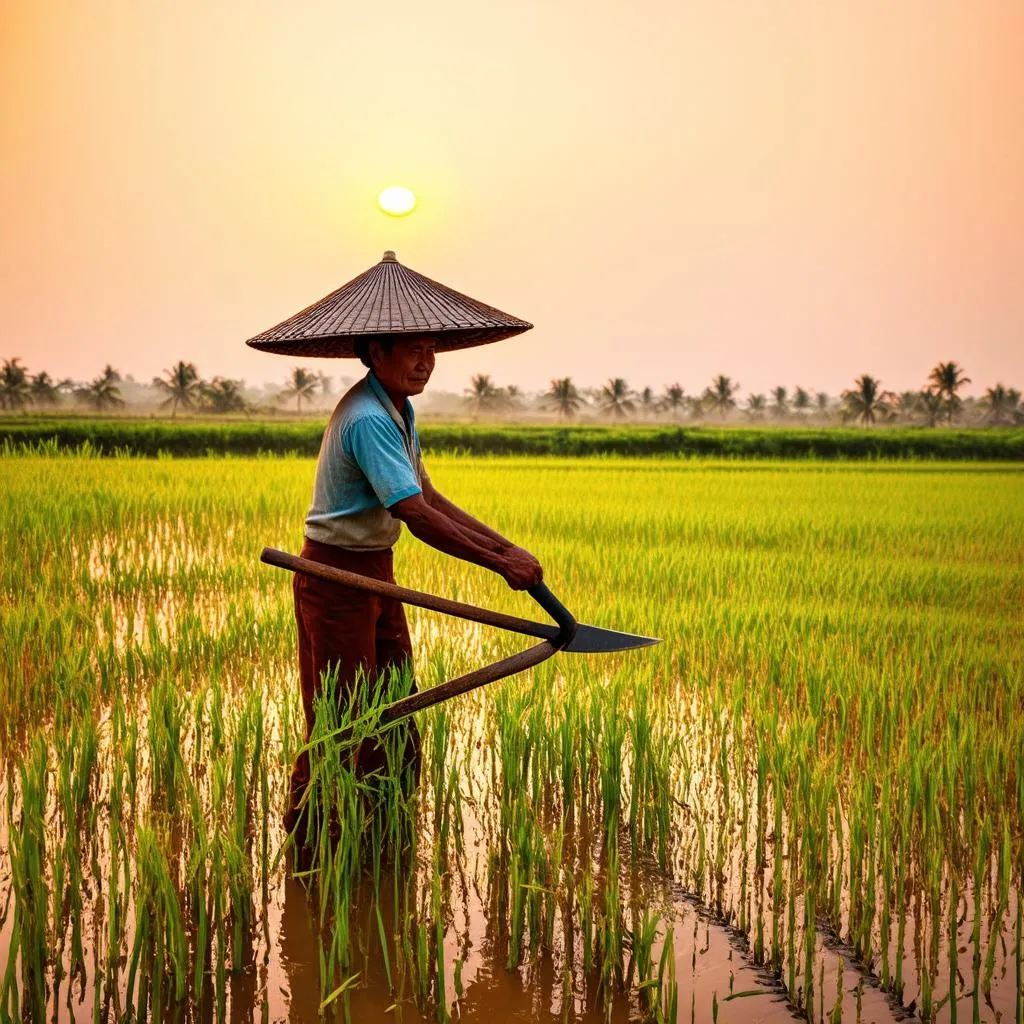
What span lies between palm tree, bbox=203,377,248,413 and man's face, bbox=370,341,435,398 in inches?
2228

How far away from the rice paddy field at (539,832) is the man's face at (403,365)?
723 millimetres

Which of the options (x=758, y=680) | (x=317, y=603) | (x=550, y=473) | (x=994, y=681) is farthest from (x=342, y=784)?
(x=550, y=473)

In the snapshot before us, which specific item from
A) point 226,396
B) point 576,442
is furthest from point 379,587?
point 226,396

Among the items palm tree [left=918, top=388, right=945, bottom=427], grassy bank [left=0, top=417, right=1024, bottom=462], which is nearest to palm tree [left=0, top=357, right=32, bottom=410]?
grassy bank [left=0, top=417, right=1024, bottom=462]

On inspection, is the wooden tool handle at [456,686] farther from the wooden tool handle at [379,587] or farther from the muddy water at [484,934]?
the muddy water at [484,934]

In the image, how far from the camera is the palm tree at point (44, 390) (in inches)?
2422

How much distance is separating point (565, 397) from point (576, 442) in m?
57.5

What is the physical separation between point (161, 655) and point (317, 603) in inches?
57.7

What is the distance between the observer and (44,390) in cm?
6475

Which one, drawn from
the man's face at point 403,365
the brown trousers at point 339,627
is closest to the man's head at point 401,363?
the man's face at point 403,365

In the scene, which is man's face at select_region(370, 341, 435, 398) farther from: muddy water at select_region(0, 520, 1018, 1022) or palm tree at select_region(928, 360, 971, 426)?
palm tree at select_region(928, 360, 971, 426)

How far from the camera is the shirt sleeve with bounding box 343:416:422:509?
2248mm

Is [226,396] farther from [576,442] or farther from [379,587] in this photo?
[379,587]

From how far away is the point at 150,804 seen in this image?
8.45 ft
